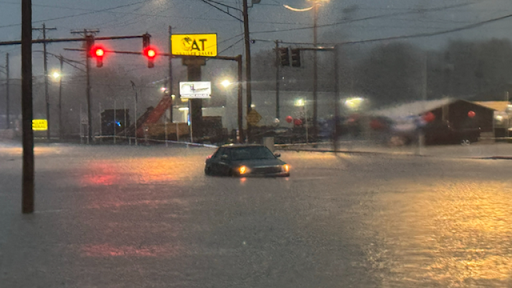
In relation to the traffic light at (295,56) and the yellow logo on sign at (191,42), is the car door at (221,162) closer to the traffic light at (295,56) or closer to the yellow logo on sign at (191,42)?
the traffic light at (295,56)

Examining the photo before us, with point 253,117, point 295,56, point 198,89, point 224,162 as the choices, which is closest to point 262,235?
point 224,162

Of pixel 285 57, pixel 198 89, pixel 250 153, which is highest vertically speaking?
pixel 198 89

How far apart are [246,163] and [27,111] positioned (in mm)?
8933

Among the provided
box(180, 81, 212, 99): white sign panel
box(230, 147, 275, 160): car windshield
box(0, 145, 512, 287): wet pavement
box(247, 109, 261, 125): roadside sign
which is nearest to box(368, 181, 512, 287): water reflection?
box(0, 145, 512, 287): wet pavement

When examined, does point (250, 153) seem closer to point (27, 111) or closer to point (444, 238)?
point (27, 111)

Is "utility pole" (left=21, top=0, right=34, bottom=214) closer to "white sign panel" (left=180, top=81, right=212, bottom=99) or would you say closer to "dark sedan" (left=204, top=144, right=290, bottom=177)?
"dark sedan" (left=204, top=144, right=290, bottom=177)

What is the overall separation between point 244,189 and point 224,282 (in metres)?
10.6

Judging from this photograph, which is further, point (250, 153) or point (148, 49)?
point (148, 49)

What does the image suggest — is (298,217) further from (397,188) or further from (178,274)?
(397,188)

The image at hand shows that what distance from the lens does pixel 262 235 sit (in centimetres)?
1047

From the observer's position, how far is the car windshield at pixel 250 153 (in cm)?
2209

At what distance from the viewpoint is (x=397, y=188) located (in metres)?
18.1

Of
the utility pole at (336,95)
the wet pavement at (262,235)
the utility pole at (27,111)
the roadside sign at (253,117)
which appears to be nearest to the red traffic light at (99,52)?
the wet pavement at (262,235)

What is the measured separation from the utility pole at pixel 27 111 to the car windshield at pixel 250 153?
919 cm
